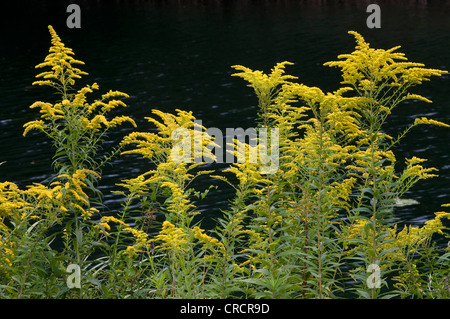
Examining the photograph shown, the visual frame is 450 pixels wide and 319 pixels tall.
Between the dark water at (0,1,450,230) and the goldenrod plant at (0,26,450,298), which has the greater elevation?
the dark water at (0,1,450,230)

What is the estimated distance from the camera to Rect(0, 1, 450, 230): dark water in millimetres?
18188

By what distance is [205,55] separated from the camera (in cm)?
3209

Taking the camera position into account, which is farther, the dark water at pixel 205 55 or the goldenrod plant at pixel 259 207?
the dark water at pixel 205 55

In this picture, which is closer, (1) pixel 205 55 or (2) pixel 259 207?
(2) pixel 259 207

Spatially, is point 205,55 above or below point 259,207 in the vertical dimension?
above

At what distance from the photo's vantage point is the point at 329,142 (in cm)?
606

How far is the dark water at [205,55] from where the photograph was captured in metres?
18.2

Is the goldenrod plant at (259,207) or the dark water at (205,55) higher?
the dark water at (205,55)

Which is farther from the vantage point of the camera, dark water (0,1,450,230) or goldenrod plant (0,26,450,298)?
dark water (0,1,450,230)
